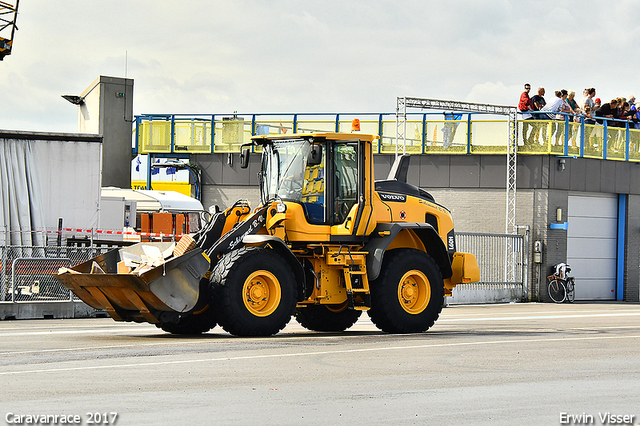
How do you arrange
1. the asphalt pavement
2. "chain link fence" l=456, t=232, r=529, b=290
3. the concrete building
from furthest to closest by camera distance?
the concrete building, "chain link fence" l=456, t=232, r=529, b=290, the asphalt pavement

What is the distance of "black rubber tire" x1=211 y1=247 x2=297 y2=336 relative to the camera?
12.7 metres

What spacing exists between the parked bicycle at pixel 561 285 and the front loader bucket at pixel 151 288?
1985cm

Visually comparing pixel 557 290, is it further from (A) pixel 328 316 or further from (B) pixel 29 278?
(B) pixel 29 278

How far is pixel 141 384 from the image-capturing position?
8469 millimetres

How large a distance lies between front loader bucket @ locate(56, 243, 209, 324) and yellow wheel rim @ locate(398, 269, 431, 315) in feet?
11.6

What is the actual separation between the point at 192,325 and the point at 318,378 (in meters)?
5.47

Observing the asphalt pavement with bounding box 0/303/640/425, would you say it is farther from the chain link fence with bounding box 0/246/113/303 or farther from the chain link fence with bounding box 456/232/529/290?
the chain link fence with bounding box 456/232/529/290

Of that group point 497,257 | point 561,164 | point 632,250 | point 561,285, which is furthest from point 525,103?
point 632,250

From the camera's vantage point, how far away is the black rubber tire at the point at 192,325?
46.2 ft

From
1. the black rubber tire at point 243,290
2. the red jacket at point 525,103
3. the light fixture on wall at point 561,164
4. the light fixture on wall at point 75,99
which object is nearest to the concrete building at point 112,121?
the light fixture on wall at point 75,99

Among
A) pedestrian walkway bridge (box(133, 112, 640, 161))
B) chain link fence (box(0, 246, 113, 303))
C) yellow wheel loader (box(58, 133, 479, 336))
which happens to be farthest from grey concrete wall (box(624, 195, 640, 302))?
chain link fence (box(0, 246, 113, 303))

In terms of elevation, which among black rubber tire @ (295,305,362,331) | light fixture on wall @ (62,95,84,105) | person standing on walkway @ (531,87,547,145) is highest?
light fixture on wall @ (62,95,84,105)

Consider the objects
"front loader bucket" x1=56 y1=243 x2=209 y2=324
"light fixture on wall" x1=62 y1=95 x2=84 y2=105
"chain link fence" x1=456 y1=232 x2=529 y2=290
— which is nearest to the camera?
"front loader bucket" x1=56 y1=243 x2=209 y2=324

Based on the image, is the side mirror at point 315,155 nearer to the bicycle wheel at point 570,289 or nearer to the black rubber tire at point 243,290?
the black rubber tire at point 243,290
